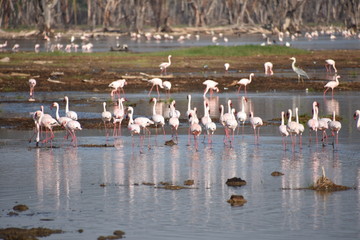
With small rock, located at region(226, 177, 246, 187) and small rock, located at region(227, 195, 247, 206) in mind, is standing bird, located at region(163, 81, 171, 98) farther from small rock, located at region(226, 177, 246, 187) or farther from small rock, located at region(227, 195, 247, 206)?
small rock, located at region(227, 195, 247, 206)

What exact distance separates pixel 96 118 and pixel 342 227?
507 inches

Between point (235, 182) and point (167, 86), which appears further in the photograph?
point (167, 86)

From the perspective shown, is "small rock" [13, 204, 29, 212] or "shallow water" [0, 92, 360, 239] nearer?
"shallow water" [0, 92, 360, 239]

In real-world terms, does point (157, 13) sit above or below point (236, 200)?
above

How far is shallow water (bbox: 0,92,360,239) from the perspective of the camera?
1095 centimetres

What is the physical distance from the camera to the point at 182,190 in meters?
13.3

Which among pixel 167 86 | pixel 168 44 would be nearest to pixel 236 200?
pixel 167 86

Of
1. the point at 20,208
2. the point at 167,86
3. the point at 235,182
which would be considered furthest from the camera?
the point at 167,86

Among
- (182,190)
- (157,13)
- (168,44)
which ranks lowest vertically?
(182,190)

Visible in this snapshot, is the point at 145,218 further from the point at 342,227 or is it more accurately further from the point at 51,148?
the point at 51,148

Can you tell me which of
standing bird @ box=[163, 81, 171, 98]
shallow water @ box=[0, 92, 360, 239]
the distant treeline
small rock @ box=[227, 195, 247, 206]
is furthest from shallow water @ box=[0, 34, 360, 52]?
small rock @ box=[227, 195, 247, 206]

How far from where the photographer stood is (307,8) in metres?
132

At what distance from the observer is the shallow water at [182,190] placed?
10945 millimetres

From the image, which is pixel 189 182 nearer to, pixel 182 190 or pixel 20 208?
pixel 182 190
